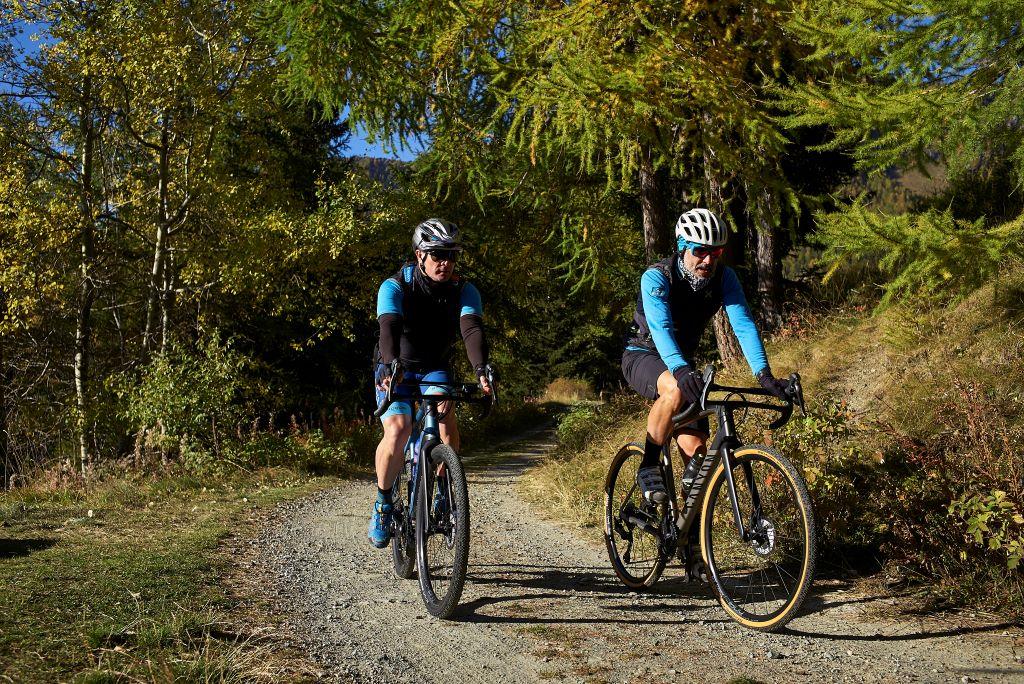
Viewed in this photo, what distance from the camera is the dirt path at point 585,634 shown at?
3.80 meters

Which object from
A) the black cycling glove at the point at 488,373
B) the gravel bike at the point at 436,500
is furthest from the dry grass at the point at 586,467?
the black cycling glove at the point at 488,373

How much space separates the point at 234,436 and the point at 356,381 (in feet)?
39.9

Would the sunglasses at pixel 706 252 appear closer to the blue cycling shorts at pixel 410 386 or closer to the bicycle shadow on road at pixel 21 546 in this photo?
the blue cycling shorts at pixel 410 386

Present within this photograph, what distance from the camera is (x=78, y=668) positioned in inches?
146

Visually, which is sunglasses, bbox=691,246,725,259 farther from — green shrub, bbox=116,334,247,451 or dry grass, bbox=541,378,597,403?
dry grass, bbox=541,378,597,403

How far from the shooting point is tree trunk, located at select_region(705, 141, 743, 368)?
996 centimetres

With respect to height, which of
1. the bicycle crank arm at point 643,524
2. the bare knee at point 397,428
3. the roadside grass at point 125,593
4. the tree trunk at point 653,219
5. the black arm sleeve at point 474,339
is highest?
the tree trunk at point 653,219

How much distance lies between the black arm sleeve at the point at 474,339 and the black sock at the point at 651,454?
1148 mm

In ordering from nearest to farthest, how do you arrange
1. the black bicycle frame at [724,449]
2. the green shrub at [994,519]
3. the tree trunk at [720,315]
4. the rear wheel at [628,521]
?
1. the black bicycle frame at [724,449]
2. the green shrub at [994,519]
3. the rear wheel at [628,521]
4. the tree trunk at [720,315]

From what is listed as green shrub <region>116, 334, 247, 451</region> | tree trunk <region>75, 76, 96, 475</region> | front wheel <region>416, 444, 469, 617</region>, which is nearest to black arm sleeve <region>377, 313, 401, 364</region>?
front wheel <region>416, 444, 469, 617</region>

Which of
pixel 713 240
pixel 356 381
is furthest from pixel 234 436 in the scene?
pixel 356 381

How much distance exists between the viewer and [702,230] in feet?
15.0

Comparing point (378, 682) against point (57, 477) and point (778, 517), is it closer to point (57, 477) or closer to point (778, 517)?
point (778, 517)

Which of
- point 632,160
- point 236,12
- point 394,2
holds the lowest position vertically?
point 632,160
